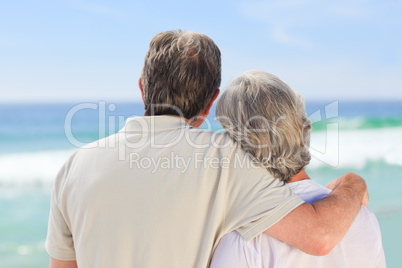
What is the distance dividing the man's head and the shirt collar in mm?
51

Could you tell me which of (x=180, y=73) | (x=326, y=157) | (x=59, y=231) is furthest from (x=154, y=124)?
(x=326, y=157)

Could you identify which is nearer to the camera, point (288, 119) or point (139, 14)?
point (288, 119)

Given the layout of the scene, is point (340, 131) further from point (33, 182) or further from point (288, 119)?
point (288, 119)

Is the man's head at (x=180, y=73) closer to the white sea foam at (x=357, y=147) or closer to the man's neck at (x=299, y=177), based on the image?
the man's neck at (x=299, y=177)

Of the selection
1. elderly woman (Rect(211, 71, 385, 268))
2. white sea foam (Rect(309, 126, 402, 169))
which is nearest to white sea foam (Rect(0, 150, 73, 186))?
white sea foam (Rect(309, 126, 402, 169))

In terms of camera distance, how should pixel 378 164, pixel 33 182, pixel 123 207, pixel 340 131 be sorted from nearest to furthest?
1. pixel 123 207
2. pixel 33 182
3. pixel 378 164
4. pixel 340 131

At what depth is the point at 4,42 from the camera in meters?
21.8

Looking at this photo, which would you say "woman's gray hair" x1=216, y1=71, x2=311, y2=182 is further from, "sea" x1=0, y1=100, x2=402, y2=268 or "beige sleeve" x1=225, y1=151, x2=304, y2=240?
"sea" x1=0, y1=100, x2=402, y2=268

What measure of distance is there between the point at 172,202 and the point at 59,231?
42 cm

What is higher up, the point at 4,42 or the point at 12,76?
the point at 4,42

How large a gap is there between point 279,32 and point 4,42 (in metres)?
15.3

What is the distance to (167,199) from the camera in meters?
1.12

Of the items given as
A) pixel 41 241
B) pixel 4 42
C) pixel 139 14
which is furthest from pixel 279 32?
pixel 41 241

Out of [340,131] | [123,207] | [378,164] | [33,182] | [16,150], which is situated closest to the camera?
[123,207]
